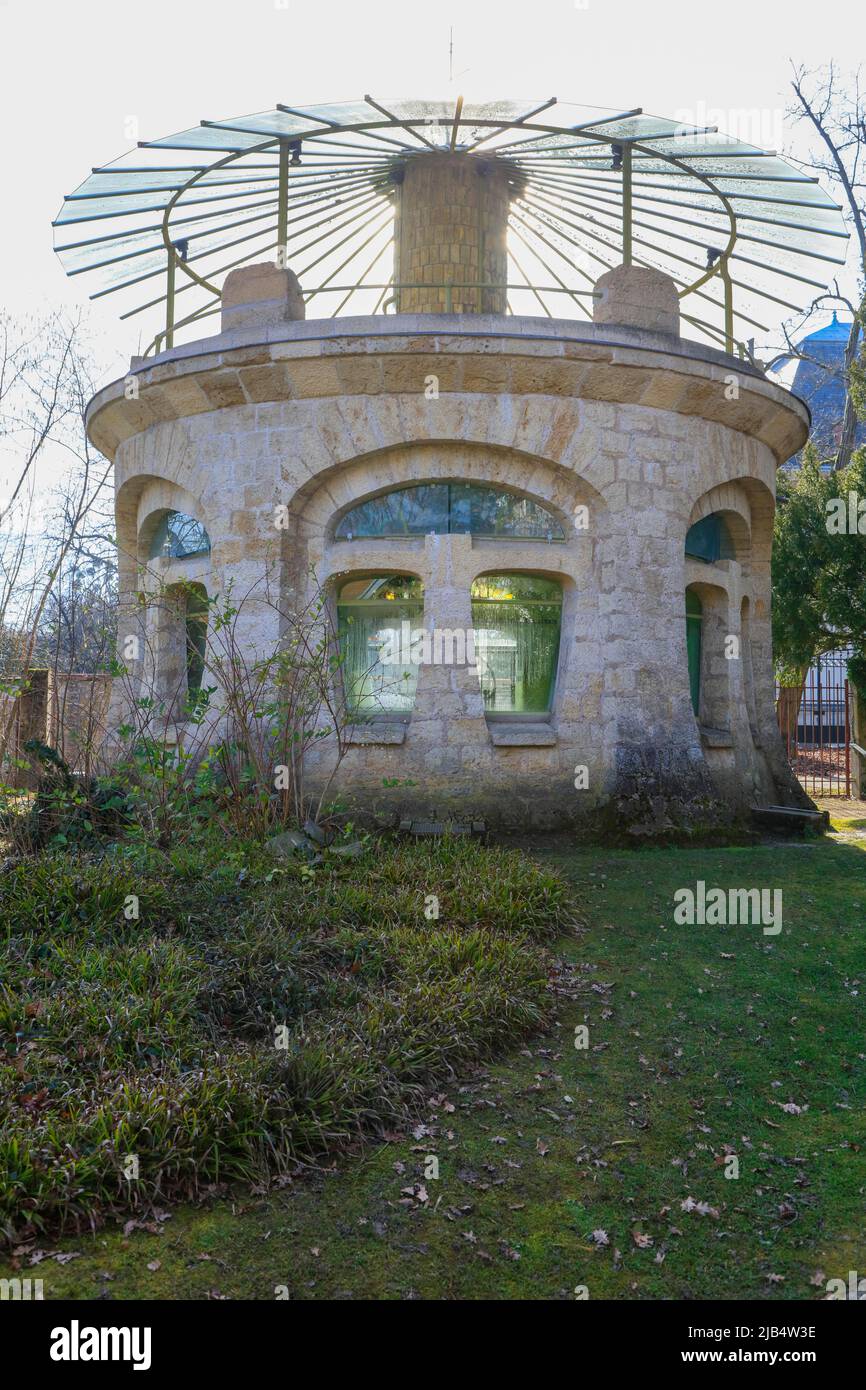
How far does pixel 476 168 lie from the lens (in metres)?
12.2

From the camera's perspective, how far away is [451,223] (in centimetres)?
1198

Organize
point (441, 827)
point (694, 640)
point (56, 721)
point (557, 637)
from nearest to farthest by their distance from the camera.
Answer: point (441, 827) < point (56, 721) < point (557, 637) < point (694, 640)

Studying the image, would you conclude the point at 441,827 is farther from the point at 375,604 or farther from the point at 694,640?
the point at 694,640

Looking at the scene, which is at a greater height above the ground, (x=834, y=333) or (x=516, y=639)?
(x=834, y=333)

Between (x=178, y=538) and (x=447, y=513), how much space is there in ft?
11.0

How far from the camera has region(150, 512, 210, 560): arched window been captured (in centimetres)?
1190

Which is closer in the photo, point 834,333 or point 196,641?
point 196,641

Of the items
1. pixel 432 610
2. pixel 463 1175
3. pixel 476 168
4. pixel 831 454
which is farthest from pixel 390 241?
pixel 831 454

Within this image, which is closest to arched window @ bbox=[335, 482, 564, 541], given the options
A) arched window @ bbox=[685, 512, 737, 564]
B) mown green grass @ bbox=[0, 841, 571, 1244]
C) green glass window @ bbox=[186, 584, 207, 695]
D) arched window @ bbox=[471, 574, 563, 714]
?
arched window @ bbox=[471, 574, 563, 714]

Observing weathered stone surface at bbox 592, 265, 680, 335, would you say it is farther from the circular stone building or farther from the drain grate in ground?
the drain grate in ground

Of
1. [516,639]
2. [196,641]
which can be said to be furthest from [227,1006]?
[196,641]

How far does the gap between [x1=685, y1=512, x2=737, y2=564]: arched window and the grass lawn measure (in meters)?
6.26

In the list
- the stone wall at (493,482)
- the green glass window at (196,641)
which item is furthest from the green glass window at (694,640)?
the green glass window at (196,641)

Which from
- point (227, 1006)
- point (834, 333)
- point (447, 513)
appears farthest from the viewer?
point (834, 333)
